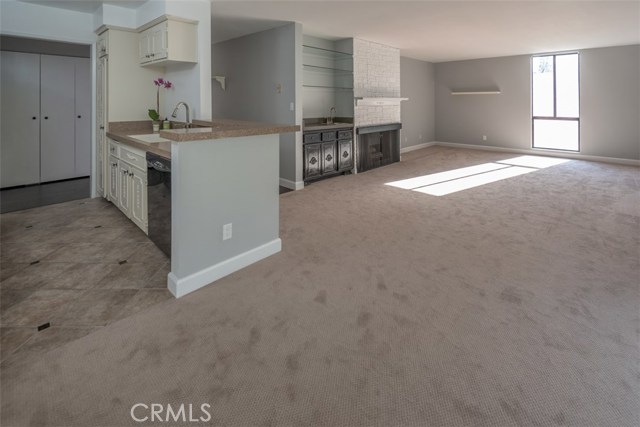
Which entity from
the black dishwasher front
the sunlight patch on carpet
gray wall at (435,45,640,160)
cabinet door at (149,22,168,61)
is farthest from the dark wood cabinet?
gray wall at (435,45,640,160)

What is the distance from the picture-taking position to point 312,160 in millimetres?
6121

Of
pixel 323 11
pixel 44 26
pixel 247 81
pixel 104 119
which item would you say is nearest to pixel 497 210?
pixel 323 11

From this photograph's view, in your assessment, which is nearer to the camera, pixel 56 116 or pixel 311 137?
pixel 56 116

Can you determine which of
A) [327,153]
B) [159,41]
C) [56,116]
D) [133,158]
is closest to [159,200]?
[133,158]

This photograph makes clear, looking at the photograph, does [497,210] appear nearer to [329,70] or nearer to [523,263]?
[523,263]

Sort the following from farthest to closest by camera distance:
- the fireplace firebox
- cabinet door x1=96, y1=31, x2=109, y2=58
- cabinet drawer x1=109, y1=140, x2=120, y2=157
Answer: the fireplace firebox < cabinet door x1=96, y1=31, x2=109, y2=58 < cabinet drawer x1=109, y1=140, x2=120, y2=157

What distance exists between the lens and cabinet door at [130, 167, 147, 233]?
341 centimetres

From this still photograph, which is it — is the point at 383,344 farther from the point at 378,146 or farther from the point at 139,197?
the point at 378,146

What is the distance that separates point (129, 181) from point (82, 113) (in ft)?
11.2

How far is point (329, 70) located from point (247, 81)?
5.18 feet

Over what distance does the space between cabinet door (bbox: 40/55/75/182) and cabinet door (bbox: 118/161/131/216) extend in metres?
2.76

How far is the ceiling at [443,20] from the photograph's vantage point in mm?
4645

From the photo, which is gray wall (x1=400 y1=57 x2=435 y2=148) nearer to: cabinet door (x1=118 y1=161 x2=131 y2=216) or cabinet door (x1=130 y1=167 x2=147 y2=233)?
cabinet door (x1=118 y1=161 x2=131 y2=216)

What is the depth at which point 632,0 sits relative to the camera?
4.61 meters
